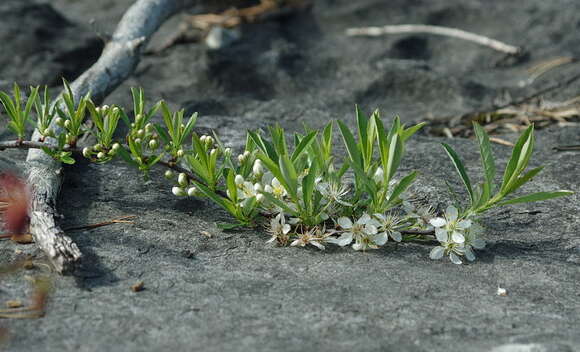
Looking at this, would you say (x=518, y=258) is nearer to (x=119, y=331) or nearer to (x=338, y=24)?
(x=119, y=331)

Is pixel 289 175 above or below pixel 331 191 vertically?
above

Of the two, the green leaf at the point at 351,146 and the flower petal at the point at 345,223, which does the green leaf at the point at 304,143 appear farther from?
the flower petal at the point at 345,223

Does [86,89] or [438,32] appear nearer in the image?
[86,89]

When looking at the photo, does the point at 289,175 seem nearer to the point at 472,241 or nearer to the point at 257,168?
the point at 257,168

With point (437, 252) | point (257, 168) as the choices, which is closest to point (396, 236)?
point (437, 252)

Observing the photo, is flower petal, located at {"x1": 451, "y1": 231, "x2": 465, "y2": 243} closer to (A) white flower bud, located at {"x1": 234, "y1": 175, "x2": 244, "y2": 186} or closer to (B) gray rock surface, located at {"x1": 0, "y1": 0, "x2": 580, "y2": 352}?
(B) gray rock surface, located at {"x1": 0, "y1": 0, "x2": 580, "y2": 352}

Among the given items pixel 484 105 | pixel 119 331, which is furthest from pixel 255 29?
pixel 119 331
